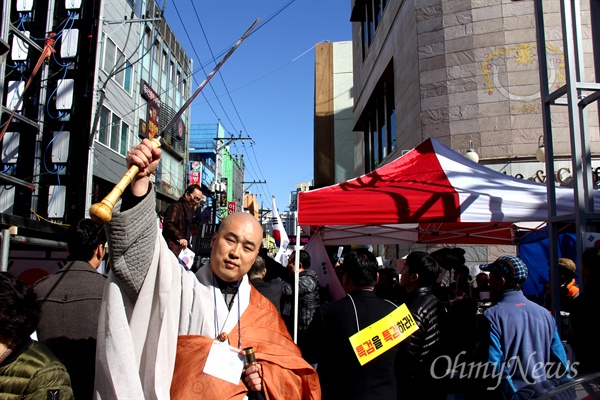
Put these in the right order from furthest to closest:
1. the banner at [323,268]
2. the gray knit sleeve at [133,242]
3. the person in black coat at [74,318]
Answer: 1. the banner at [323,268]
2. the person in black coat at [74,318]
3. the gray knit sleeve at [133,242]

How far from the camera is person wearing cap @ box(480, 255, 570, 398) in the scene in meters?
3.51

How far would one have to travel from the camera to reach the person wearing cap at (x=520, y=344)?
3.51 meters

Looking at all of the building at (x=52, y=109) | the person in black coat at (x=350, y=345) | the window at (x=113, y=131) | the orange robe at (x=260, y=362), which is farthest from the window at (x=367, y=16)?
the orange robe at (x=260, y=362)

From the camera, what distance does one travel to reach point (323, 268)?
585cm

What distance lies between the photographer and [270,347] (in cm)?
211

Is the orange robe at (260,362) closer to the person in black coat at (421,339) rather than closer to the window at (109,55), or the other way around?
the person in black coat at (421,339)

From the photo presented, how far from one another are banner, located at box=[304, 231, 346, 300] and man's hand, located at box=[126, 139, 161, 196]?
413 centimetres

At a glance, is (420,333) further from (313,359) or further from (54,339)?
(54,339)

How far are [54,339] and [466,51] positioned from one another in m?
12.1

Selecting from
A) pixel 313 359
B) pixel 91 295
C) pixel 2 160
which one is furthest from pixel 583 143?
pixel 2 160

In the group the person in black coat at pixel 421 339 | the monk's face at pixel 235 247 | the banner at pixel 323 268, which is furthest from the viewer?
the banner at pixel 323 268

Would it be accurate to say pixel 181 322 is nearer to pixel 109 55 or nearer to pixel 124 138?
pixel 109 55

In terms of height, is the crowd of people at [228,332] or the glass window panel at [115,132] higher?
the glass window panel at [115,132]

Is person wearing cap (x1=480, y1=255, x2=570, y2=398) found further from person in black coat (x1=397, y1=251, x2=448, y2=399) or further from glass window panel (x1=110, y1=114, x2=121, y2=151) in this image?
glass window panel (x1=110, y1=114, x2=121, y2=151)
